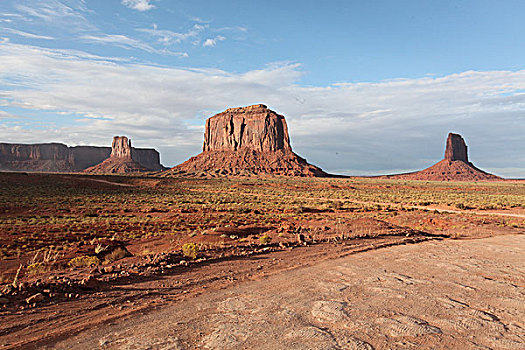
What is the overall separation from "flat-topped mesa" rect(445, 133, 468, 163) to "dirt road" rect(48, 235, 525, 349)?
176019 mm

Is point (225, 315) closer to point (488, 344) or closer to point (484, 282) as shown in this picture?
point (488, 344)

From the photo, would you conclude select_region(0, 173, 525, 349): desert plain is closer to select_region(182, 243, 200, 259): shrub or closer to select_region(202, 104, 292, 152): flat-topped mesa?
select_region(182, 243, 200, 259): shrub

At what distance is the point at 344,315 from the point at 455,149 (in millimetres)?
183714

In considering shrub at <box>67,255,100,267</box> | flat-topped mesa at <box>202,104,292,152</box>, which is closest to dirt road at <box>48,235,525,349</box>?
shrub at <box>67,255,100,267</box>

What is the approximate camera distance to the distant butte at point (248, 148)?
120m

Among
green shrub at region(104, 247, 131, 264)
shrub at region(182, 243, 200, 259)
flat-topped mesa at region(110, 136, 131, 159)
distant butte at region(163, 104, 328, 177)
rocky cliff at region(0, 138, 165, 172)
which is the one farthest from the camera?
flat-topped mesa at region(110, 136, 131, 159)

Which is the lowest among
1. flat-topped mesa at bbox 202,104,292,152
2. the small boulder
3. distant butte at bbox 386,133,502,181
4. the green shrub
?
the green shrub

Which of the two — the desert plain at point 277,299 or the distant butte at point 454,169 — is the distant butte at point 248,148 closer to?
the distant butte at point 454,169

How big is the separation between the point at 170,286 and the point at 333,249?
5.73 m

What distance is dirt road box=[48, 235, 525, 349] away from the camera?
4344mm

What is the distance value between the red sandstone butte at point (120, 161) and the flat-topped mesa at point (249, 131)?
43.5 m

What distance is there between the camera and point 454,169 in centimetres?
15438

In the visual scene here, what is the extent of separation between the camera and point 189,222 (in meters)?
21.6

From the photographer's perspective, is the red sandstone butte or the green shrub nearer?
the green shrub
